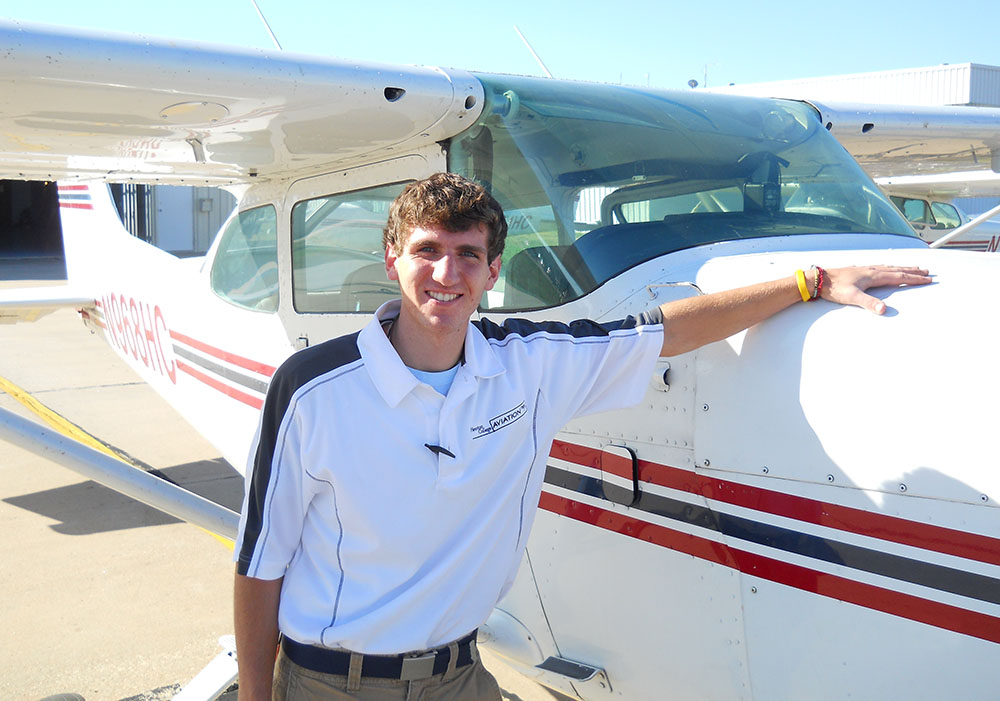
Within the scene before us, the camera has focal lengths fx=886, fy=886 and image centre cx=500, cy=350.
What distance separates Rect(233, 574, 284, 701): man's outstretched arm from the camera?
67.4 inches

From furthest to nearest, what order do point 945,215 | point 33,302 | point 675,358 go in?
1. point 945,215
2. point 33,302
3. point 675,358

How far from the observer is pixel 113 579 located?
4.34 m

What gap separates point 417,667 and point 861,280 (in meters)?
1.22

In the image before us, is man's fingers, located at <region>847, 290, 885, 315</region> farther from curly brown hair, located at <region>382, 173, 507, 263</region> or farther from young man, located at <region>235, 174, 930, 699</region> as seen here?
curly brown hair, located at <region>382, 173, 507, 263</region>

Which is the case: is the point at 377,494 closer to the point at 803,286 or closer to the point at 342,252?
the point at 803,286

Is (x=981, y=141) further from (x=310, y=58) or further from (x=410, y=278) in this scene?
(x=410, y=278)

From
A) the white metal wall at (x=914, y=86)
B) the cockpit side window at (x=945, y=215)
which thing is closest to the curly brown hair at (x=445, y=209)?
the cockpit side window at (x=945, y=215)

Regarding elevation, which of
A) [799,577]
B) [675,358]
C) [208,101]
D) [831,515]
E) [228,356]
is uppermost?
[208,101]

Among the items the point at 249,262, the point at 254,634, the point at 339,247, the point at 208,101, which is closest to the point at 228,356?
the point at 249,262

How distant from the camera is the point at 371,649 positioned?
1695mm

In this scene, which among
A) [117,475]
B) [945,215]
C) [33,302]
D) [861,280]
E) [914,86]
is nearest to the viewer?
[861,280]

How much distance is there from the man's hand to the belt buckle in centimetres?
112

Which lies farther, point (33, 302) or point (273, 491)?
point (33, 302)

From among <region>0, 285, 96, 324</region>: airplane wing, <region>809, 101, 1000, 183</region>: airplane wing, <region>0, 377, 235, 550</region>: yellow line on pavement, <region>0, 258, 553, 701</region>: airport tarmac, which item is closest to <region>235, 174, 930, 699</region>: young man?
<region>0, 258, 553, 701</region>: airport tarmac
